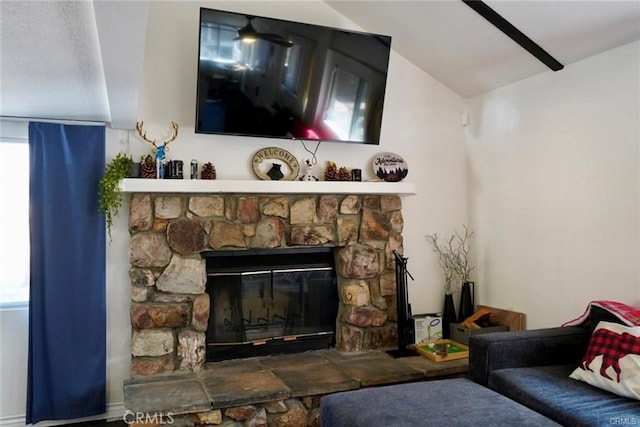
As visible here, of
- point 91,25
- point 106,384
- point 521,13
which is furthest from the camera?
point 106,384

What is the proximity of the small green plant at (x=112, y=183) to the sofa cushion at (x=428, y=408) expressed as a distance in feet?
6.06

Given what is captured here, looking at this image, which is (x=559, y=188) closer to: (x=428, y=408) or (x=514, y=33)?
(x=514, y=33)

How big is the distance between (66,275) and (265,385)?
4.85ft

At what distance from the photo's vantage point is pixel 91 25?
1.82 meters

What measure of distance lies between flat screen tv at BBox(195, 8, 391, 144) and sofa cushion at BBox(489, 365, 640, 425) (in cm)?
190

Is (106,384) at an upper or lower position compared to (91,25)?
lower

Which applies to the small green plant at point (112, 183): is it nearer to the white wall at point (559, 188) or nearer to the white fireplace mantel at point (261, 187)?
the white fireplace mantel at point (261, 187)

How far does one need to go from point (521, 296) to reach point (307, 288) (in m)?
1.60

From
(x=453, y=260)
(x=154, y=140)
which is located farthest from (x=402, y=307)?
(x=154, y=140)

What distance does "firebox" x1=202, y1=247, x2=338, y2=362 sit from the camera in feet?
11.3

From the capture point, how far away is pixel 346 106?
3.51 meters

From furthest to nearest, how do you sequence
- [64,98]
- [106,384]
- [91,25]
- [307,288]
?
[307,288]
[106,384]
[64,98]
[91,25]

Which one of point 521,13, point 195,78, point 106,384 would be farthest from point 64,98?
point 521,13

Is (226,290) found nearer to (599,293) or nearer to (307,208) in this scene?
(307,208)
